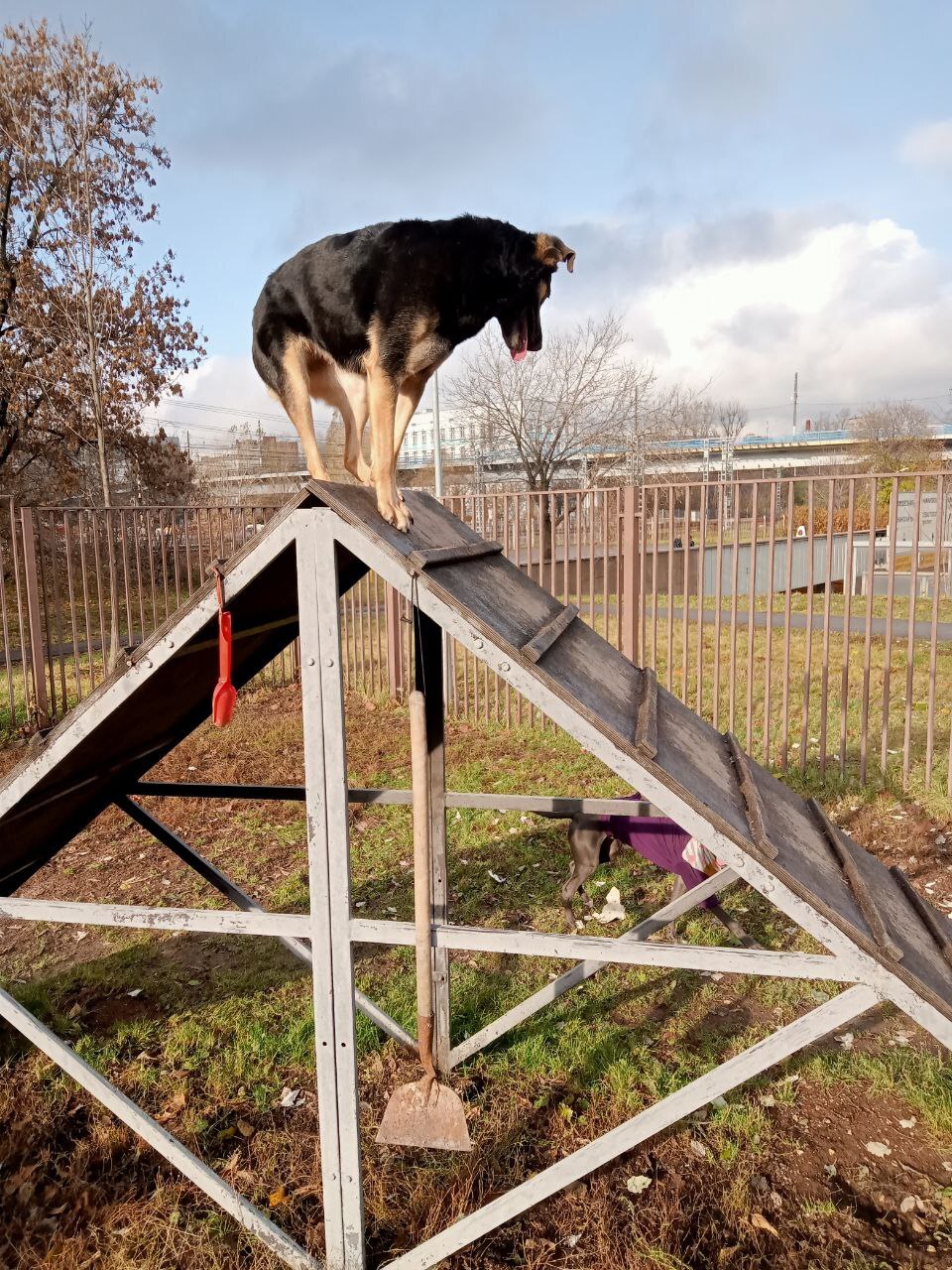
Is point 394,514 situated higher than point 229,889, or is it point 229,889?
point 394,514

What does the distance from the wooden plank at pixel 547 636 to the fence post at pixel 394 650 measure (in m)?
5.94

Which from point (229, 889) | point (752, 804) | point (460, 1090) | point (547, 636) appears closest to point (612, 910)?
point (460, 1090)

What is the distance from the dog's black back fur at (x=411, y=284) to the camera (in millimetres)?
2461

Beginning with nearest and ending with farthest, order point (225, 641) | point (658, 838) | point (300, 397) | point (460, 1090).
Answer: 1. point (225, 641)
2. point (300, 397)
3. point (460, 1090)
4. point (658, 838)

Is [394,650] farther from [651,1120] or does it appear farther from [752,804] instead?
[651,1120]

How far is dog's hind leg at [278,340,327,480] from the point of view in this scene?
107 inches

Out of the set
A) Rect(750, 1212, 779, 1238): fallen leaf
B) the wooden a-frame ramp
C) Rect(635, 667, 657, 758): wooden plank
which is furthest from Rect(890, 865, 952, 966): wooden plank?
Rect(635, 667, 657, 758): wooden plank

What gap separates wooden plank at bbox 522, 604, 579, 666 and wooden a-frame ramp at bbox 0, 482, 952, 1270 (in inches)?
0.5

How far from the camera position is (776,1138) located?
2924mm

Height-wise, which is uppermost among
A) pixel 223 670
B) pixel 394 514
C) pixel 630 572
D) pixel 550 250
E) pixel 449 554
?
pixel 550 250

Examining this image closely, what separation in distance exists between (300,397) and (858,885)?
2345 mm

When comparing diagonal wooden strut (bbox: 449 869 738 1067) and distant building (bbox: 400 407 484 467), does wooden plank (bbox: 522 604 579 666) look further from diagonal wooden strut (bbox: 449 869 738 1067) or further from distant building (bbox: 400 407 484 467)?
distant building (bbox: 400 407 484 467)

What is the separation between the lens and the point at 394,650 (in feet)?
30.3

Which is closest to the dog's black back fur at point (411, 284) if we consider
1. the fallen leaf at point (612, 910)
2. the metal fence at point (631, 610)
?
the fallen leaf at point (612, 910)
